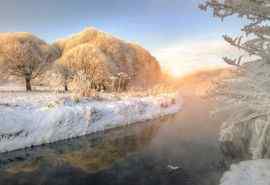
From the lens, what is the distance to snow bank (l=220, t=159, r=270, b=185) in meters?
7.39

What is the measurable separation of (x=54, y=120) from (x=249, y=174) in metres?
10.7

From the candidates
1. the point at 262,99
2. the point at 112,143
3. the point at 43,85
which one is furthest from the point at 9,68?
the point at 262,99

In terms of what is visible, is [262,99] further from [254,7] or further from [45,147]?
[45,147]

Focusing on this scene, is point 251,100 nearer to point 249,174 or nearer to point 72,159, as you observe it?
point 249,174

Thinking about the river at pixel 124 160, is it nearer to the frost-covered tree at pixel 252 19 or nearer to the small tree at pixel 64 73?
the frost-covered tree at pixel 252 19

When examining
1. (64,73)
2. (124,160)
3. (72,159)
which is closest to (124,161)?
(124,160)

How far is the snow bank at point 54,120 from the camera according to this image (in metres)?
13.2

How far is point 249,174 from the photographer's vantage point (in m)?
7.96

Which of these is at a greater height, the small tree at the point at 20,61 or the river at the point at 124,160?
the small tree at the point at 20,61

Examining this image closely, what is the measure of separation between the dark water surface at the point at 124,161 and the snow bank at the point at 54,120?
0.77 meters

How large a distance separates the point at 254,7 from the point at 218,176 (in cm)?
543

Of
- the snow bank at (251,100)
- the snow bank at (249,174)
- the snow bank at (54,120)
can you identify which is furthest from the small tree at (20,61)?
the snow bank at (249,174)

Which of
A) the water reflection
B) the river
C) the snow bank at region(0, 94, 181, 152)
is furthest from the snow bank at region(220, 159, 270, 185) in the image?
the snow bank at region(0, 94, 181, 152)

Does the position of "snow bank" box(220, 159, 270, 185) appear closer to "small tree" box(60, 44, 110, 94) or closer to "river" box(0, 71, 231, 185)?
"river" box(0, 71, 231, 185)
